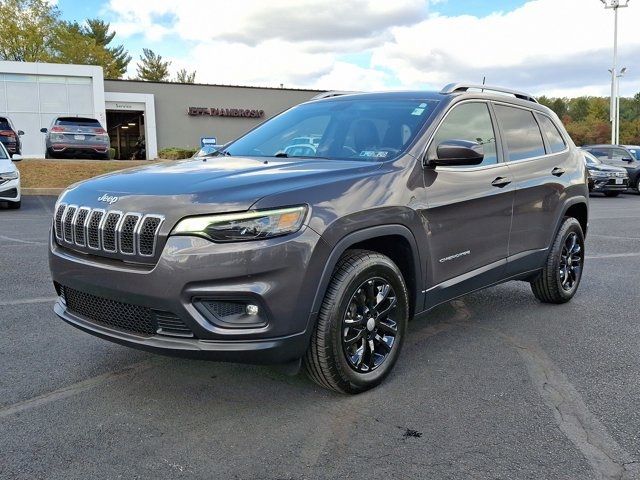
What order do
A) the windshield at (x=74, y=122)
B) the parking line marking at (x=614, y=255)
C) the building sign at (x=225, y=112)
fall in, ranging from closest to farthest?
the parking line marking at (x=614, y=255)
the windshield at (x=74, y=122)
the building sign at (x=225, y=112)

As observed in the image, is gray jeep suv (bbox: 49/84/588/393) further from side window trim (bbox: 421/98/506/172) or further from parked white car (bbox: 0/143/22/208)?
parked white car (bbox: 0/143/22/208)

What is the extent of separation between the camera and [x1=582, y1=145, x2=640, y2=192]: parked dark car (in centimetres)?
2102

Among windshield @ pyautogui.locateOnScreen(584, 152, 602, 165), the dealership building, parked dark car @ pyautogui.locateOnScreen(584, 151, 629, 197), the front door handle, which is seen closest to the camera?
the front door handle

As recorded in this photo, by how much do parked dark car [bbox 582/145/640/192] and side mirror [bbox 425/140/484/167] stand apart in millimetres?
19605

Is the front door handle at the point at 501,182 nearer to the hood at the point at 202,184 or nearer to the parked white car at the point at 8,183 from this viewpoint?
the hood at the point at 202,184

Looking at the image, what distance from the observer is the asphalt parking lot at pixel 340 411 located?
2.72 metres

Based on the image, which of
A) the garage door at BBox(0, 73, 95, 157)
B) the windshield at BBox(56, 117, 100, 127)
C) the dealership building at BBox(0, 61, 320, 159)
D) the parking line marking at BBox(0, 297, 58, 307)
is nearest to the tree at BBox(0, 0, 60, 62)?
the dealership building at BBox(0, 61, 320, 159)

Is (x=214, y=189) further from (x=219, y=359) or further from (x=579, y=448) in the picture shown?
(x=579, y=448)

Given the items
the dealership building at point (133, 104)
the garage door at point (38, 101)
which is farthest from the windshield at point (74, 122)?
the garage door at point (38, 101)

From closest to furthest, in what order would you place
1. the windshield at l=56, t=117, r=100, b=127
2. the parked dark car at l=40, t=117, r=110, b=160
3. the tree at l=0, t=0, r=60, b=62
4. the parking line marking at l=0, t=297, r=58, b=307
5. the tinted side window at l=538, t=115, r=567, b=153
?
the parking line marking at l=0, t=297, r=58, b=307 < the tinted side window at l=538, t=115, r=567, b=153 < the parked dark car at l=40, t=117, r=110, b=160 < the windshield at l=56, t=117, r=100, b=127 < the tree at l=0, t=0, r=60, b=62

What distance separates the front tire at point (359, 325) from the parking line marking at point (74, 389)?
122cm

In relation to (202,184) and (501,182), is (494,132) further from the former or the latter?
(202,184)

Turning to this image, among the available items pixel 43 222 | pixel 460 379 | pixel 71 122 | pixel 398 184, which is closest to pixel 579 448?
pixel 460 379

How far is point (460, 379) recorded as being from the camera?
371 cm
